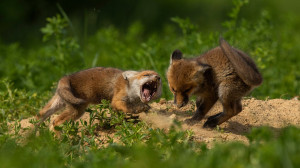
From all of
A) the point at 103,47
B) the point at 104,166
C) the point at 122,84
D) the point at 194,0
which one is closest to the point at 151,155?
the point at 104,166

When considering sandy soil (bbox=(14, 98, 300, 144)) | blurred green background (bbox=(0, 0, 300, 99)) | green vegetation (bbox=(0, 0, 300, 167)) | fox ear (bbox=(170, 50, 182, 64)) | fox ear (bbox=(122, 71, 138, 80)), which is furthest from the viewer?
blurred green background (bbox=(0, 0, 300, 99))

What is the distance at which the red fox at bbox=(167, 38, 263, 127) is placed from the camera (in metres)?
6.43

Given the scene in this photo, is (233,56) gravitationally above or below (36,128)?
above

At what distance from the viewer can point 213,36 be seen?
9430mm

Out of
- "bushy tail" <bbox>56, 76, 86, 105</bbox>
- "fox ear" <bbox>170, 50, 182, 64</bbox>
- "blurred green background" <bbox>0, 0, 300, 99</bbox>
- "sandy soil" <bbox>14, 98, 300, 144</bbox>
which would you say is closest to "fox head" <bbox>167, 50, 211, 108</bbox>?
"fox ear" <bbox>170, 50, 182, 64</bbox>

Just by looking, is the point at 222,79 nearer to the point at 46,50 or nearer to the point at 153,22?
the point at 46,50

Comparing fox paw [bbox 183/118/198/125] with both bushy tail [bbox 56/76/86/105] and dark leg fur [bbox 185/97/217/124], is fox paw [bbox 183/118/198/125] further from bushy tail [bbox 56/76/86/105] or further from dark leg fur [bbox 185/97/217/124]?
bushy tail [bbox 56/76/86/105]

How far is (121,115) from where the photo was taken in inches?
243

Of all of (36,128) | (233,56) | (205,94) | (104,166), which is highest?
(233,56)

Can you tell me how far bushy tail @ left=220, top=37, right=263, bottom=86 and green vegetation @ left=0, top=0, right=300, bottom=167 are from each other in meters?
0.82

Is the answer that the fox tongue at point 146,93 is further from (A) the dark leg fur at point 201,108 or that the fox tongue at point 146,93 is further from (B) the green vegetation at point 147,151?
(B) the green vegetation at point 147,151

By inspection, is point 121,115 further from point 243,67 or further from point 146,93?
point 243,67

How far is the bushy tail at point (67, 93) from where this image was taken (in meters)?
6.54

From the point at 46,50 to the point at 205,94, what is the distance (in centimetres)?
542
